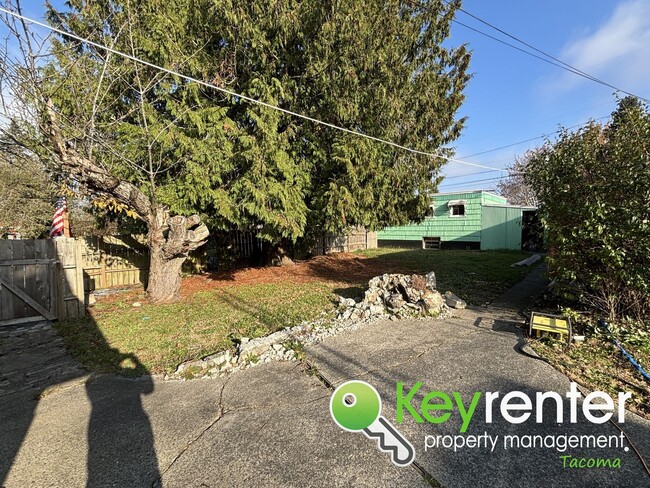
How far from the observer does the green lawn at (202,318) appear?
A: 13.1ft

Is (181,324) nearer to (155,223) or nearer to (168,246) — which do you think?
(168,246)

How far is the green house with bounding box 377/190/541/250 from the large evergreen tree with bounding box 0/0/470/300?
9803mm

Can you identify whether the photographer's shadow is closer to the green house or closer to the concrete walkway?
the concrete walkway

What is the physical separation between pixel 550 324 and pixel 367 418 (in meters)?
2.96

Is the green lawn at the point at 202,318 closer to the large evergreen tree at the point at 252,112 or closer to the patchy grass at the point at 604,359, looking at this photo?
the large evergreen tree at the point at 252,112

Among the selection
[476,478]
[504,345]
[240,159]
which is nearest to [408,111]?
[240,159]

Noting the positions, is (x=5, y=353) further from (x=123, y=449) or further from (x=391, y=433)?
(x=391, y=433)

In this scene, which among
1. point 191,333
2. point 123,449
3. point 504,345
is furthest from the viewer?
point 191,333

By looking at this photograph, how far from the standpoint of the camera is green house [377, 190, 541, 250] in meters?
16.5

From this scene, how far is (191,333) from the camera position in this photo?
15.3 feet

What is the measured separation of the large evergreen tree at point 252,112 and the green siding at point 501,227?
10.2m

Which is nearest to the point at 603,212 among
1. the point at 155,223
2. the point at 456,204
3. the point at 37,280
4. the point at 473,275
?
the point at 473,275

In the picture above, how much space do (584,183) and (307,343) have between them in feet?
15.0

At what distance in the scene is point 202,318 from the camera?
5.38 m
